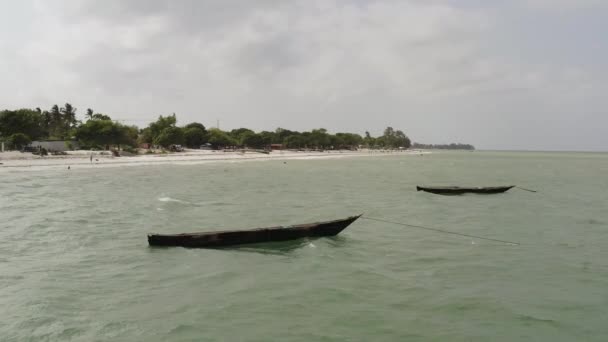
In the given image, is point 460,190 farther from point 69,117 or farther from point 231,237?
point 69,117

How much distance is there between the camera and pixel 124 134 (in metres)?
92.9

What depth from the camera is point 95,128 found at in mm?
87875

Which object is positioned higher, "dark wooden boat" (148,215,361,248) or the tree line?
the tree line

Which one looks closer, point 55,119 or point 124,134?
point 124,134

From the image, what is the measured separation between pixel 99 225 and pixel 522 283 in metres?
18.6

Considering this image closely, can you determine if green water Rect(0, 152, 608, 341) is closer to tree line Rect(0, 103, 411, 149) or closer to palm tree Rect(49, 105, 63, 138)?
tree line Rect(0, 103, 411, 149)

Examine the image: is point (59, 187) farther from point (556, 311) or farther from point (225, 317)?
point (556, 311)

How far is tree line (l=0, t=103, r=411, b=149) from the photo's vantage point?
8662 centimetres

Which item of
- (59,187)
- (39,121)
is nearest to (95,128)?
(39,121)

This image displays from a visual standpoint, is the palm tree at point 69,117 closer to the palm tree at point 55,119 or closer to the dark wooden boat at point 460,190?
the palm tree at point 55,119

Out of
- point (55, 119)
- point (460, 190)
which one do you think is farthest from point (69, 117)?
point (460, 190)

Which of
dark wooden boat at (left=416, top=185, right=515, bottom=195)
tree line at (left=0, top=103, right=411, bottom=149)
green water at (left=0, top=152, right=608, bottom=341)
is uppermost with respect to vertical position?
tree line at (left=0, top=103, right=411, bottom=149)

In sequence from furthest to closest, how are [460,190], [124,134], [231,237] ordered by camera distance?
[124,134], [460,190], [231,237]

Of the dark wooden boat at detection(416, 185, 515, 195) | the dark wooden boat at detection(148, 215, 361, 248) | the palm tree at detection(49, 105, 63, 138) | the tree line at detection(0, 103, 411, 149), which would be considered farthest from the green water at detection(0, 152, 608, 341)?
the palm tree at detection(49, 105, 63, 138)
